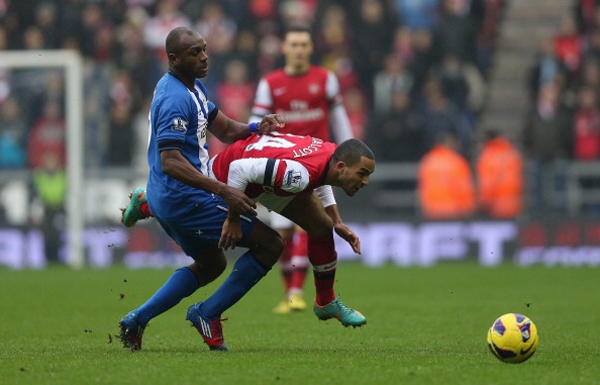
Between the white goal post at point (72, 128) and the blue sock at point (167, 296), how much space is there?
10740 millimetres

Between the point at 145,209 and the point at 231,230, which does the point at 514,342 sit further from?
the point at 145,209

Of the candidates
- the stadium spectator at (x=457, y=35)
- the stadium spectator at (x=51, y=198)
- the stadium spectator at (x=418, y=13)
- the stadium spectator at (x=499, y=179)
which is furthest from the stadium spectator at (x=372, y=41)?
the stadium spectator at (x=51, y=198)

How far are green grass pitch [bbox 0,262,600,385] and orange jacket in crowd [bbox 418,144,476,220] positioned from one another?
308 centimetres

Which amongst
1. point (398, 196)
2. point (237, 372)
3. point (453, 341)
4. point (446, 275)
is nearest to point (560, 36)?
point (398, 196)

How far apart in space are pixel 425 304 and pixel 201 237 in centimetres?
476

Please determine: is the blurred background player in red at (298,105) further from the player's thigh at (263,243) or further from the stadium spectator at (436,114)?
the stadium spectator at (436,114)

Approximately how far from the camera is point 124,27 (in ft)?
73.2

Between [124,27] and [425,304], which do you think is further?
[124,27]

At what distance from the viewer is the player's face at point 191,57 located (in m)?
7.73

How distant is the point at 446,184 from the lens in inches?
758

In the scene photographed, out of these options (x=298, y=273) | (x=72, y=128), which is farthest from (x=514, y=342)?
(x=72, y=128)

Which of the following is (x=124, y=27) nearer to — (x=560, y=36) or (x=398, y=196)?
(x=398, y=196)

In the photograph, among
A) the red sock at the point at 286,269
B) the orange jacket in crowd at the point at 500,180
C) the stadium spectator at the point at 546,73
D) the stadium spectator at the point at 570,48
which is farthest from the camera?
the stadium spectator at the point at 570,48

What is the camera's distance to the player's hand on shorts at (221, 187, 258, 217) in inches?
295
